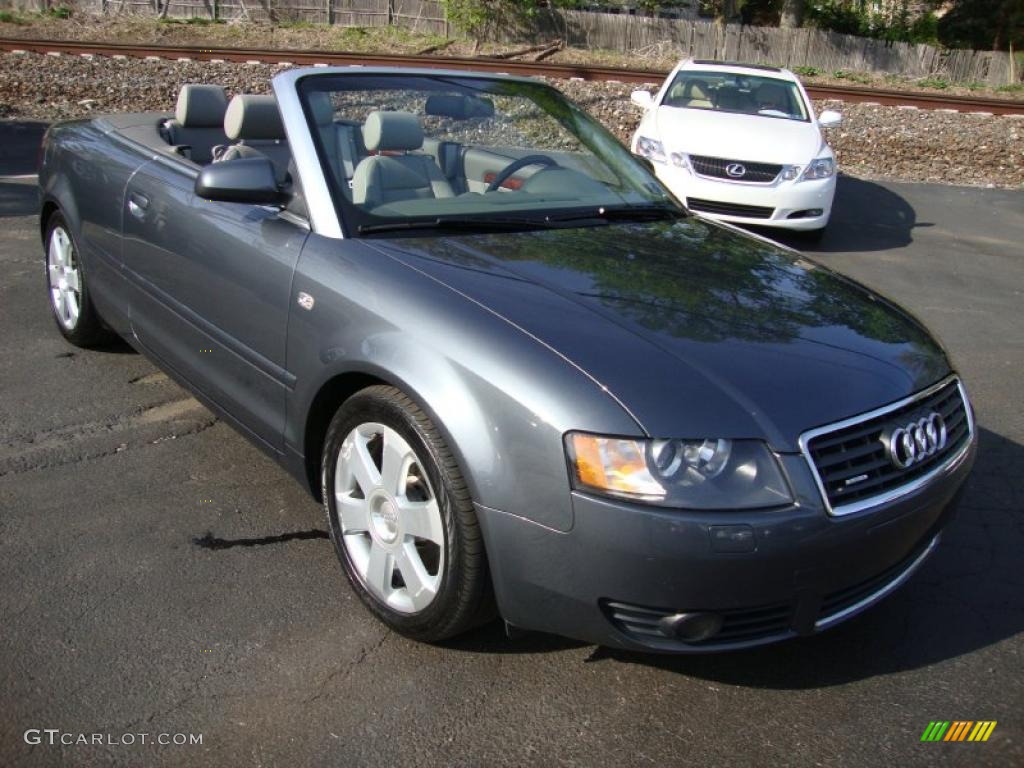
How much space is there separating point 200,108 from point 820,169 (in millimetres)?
5615

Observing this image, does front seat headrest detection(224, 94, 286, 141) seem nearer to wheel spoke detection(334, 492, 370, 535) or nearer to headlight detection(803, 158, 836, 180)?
wheel spoke detection(334, 492, 370, 535)

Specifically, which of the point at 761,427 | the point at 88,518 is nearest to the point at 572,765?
the point at 761,427

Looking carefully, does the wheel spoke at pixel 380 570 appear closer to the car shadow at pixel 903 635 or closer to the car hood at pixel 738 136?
the car shadow at pixel 903 635

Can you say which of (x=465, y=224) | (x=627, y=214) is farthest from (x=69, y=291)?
(x=627, y=214)

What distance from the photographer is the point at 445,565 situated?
8.75 feet

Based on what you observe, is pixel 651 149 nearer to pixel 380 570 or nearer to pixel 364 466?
pixel 364 466

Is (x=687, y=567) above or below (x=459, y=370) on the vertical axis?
below

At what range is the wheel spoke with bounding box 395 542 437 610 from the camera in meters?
2.79

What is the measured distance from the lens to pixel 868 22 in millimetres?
38656

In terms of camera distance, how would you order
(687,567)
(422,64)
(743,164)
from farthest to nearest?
(422,64) < (743,164) < (687,567)

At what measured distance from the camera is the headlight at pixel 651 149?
8.82m

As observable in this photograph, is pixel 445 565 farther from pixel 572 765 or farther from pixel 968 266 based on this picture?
pixel 968 266

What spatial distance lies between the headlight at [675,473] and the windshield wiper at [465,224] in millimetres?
1206

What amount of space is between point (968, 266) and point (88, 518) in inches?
301
